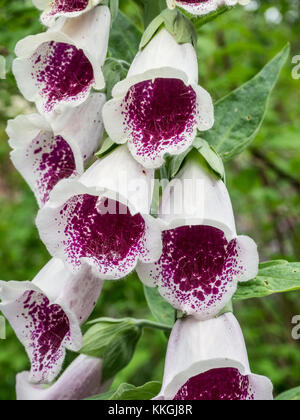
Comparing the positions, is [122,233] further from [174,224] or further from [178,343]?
[178,343]

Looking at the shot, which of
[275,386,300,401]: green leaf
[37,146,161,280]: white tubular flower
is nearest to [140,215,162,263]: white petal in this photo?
[37,146,161,280]: white tubular flower

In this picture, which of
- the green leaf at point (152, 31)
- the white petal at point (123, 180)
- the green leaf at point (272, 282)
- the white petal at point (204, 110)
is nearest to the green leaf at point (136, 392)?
the green leaf at point (272, 282)

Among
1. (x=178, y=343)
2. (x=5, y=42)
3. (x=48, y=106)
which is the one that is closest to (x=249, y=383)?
(x=178, y=343)

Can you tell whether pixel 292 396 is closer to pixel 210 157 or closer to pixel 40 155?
pixel 210 157

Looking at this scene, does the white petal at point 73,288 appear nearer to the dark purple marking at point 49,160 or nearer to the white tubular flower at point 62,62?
the dark purple marking at point 49,160

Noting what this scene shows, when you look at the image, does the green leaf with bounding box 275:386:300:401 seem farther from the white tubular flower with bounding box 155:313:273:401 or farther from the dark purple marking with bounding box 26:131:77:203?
the dark purple marking with bounding box 26:131:77:203

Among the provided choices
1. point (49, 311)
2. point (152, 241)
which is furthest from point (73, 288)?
point (152, 241)

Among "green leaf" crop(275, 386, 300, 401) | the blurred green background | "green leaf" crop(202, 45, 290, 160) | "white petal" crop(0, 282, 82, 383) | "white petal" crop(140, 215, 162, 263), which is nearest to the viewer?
"white petal" crop(140, 215, 162, 263)
